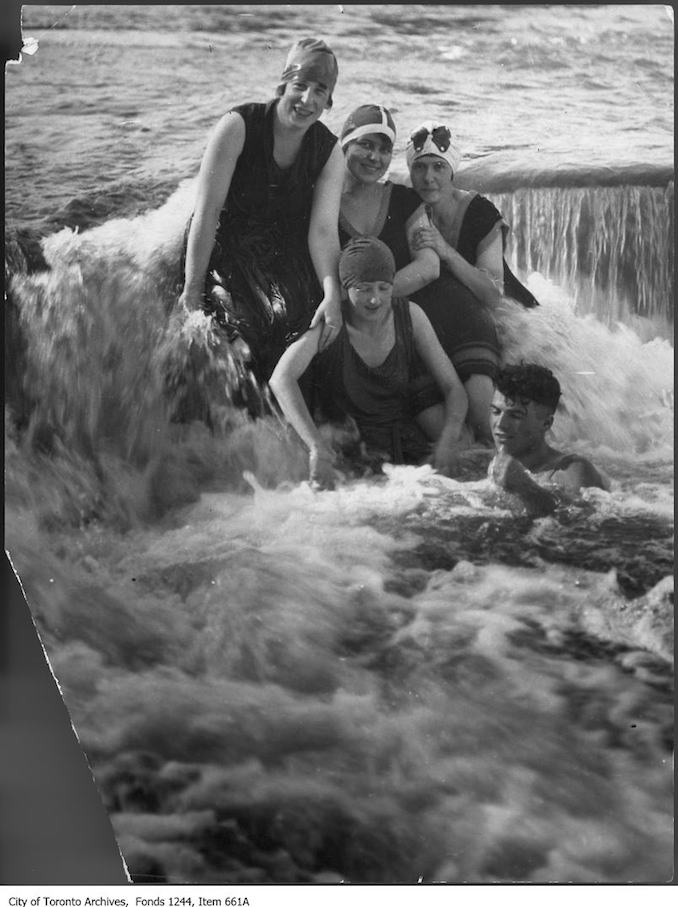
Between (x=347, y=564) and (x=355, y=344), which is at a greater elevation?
(x=355, y=344)

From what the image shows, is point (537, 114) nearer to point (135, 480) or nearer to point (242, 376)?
point (242, 376)

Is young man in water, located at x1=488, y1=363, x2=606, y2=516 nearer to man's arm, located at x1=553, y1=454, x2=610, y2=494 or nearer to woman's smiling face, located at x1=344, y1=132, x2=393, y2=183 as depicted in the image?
man's arm, located at x1=553, y1=454, x2=610, y2=494

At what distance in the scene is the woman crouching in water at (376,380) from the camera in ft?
6.11

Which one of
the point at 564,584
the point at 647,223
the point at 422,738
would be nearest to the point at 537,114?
Result: the point at 647,223

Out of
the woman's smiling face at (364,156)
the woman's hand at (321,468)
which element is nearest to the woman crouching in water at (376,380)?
the woman's hand at (321,468)

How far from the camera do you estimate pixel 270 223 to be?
188 cm

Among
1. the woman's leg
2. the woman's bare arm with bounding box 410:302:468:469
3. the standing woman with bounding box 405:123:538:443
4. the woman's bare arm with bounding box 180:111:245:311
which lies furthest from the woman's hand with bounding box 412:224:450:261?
the woman's bare arm with bounding box 180:111:245:311

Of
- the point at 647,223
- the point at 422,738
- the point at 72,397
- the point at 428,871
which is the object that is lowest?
the point at 428,871

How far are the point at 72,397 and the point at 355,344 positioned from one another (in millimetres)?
561

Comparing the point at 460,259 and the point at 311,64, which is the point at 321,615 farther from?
the point at 311,64

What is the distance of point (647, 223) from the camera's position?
1.91 m

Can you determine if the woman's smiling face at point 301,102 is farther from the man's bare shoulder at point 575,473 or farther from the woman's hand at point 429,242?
the man's bare shoulder at point 575,473

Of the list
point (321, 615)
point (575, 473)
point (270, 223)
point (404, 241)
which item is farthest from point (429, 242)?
point (321, 615)

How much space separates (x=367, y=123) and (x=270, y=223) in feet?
0.89
